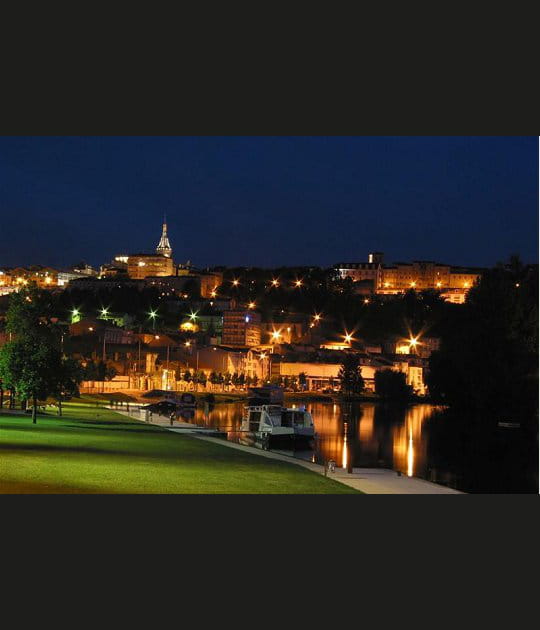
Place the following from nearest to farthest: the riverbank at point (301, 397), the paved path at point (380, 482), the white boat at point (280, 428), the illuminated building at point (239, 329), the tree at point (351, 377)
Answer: the paved path at point (380, 482) < the white boat at point (280, 428) < the riverbank at point (301, 397) < the tree at point (351, 377) < the illuminated building at point (239, 329)

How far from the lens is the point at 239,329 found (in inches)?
1967

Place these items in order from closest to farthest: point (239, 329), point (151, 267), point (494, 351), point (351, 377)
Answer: point (494, 351), point (351, 377), point (239, 329), point (151, 267)

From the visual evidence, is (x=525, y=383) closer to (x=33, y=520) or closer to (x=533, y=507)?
(x=533, y=507)

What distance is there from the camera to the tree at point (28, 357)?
41.0ft

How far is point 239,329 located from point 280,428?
1357 inches

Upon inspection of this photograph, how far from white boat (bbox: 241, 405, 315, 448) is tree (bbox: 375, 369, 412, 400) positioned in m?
20.3

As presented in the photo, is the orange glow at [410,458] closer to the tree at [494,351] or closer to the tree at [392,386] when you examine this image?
the tree at [494,351]

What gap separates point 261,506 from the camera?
6992 millimetres

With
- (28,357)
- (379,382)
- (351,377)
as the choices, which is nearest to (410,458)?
(28,357)

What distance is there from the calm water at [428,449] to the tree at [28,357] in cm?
357

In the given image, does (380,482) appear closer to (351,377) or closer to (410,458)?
(410,458)

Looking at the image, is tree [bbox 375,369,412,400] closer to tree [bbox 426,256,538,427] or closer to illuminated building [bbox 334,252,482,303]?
tree [bbox 426,256,538,427]

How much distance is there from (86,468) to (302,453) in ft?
21.3

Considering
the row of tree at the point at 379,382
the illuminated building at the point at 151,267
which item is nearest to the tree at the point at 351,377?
the row of tree at the point at 379,382
